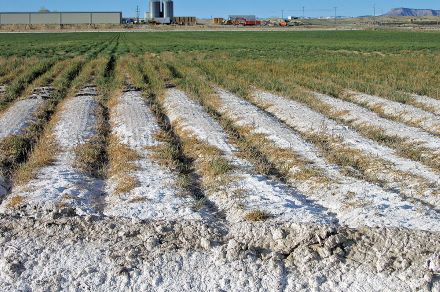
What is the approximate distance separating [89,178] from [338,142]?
16.3ft

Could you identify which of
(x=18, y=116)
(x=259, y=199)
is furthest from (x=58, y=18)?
(x=259, y=199)

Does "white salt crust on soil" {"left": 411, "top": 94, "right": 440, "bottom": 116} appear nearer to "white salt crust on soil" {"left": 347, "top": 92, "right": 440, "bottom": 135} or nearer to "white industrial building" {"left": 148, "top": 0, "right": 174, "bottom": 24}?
"white salt crust on soil" {"left": 347, "top": 92, "right": 440, "bottom": 135}

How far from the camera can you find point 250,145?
448 inches

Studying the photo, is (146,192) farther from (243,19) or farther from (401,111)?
(243,19)

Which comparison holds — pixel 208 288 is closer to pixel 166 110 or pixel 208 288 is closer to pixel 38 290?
pixel 38 290

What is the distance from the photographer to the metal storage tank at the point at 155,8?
158 meters

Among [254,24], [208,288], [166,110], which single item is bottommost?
[208,288]

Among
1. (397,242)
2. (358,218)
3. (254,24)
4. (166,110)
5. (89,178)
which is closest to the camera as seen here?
(397,242)

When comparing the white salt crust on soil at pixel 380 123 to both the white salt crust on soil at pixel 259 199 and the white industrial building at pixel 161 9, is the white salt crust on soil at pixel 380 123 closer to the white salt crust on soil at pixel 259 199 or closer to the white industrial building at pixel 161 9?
the white salt crust on soil at pixel 259 199

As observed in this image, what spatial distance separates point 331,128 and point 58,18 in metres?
140

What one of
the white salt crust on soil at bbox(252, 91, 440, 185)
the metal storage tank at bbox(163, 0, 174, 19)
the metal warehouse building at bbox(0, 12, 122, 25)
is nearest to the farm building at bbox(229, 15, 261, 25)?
the metal storage tank at bbox(163, 0, 174, 19)

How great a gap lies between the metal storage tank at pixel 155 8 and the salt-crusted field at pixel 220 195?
146 meters

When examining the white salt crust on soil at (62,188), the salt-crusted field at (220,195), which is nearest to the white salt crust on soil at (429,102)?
the salt-crusted field at (220,195)

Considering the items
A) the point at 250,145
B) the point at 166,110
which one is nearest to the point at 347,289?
the point at 250,145
